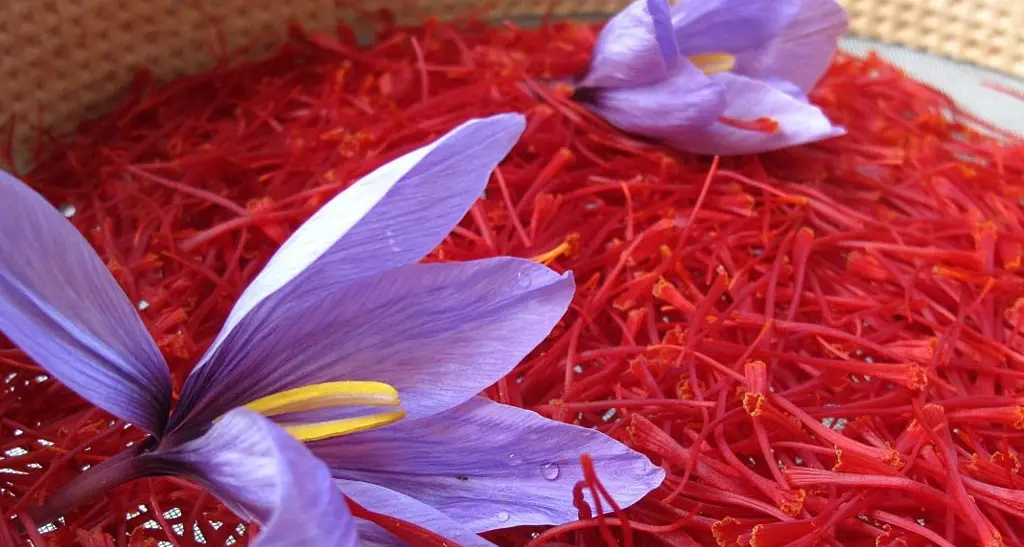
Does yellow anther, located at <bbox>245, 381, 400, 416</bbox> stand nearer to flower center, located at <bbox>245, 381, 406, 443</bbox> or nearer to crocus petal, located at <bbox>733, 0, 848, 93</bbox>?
flower center, located at <bbox>245, 381, 406, 443</bbox>

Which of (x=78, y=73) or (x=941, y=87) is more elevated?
(x=78, y=73)

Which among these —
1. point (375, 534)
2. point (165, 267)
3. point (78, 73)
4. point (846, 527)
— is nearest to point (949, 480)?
point (846, 527)

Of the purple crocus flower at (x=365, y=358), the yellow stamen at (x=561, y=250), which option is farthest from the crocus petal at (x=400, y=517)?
the yellow stamen at (x=561, y=250)

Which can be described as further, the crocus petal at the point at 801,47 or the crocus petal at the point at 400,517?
the crocus petal at the point at 801,47

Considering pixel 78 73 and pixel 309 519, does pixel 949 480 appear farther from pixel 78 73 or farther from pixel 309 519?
pixel 78 73

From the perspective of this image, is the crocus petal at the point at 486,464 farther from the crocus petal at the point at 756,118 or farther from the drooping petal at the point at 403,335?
the crocus petal at the point at 756,118

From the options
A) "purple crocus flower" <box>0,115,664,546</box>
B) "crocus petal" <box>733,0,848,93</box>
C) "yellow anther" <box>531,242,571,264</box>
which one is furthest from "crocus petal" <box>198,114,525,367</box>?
"crocus petal" <box>733,0,848,93</box>

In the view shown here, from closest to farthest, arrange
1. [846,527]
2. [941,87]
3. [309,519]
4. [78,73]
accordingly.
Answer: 1. [309,519]
2. [846,527]
3. [78,73]
4. [941,87]
